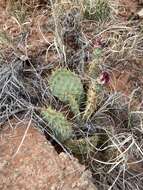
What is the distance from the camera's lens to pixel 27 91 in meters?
2.19

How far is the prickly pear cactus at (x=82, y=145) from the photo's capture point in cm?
200

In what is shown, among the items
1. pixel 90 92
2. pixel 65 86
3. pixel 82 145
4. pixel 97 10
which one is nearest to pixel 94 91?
pixel 90 92

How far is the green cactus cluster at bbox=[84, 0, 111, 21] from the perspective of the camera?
2635mm

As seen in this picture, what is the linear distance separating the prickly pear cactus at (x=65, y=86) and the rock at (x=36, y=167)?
0.24 metres

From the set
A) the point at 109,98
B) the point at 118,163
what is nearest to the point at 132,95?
the point at 109,98

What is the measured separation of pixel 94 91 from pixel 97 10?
73cm

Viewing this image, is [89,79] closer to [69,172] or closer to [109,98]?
[109,98]

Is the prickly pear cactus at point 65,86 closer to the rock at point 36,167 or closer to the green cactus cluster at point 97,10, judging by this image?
the rock at point 36,167

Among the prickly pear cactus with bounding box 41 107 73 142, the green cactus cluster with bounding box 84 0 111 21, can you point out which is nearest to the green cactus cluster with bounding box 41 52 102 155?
the prickly pear cactus with bounding box 41 107 73 142

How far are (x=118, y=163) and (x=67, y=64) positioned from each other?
2.14 ft

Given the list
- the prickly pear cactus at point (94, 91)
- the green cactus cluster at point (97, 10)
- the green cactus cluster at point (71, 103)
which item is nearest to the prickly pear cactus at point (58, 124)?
the green cactus cluster at point (71, 103)

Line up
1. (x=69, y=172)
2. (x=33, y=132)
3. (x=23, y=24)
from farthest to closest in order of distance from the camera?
(x=23, y=24) → (x=33, y=132) → (x=69, y=172)

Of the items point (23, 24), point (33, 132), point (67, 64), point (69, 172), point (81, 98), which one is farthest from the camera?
point (23, 24)

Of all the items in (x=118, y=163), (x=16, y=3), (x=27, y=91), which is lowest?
(x=118, y=163)
